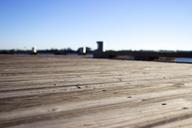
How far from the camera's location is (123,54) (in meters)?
12.4

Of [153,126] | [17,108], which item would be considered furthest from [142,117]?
[17,108]

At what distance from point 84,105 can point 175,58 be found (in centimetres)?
910

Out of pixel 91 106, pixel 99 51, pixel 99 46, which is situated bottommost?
pixel 91 106

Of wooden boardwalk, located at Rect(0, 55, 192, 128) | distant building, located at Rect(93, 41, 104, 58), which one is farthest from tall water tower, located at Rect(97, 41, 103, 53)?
wooden boardwalk, located at Rect(0, 55, 192, 128)

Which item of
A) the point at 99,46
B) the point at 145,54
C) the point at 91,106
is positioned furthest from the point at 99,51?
the point at 91,106

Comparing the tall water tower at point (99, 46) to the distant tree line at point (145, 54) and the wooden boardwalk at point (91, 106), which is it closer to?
the distant tree line at point (145, 54)

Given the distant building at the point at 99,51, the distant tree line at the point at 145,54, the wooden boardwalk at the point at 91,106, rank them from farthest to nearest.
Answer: the distant building at the point at 99,51
the distant tree line at the point at 145,54
the wooden boardwalk at the point at 91,106

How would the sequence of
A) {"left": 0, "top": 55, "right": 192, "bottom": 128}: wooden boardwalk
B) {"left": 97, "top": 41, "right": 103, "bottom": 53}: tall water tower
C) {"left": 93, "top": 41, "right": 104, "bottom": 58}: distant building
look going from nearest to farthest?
{"left": 0, "top": 55, "right": 192, "bottom": 128}: wooden boardwalk
{"left": 93, "top": 41, "right": 104, "bottom": 58}: distant building
{"left": 97, "top": 41, "right": 103, "bottom": 53}: tall water tower

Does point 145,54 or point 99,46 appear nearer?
point 145,54

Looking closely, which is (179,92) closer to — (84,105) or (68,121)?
(84,105)

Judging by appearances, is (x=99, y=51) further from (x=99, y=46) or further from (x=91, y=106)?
(x=91, y=106)

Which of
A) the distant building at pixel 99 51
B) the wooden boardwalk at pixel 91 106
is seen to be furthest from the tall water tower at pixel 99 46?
the wooden boardwalk at pixel 91 106

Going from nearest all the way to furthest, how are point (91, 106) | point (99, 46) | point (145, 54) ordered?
point (91, 106), point (145, 54), point (99, 46)

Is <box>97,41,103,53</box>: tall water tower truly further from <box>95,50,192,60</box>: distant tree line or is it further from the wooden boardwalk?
the wooden boardwalk
